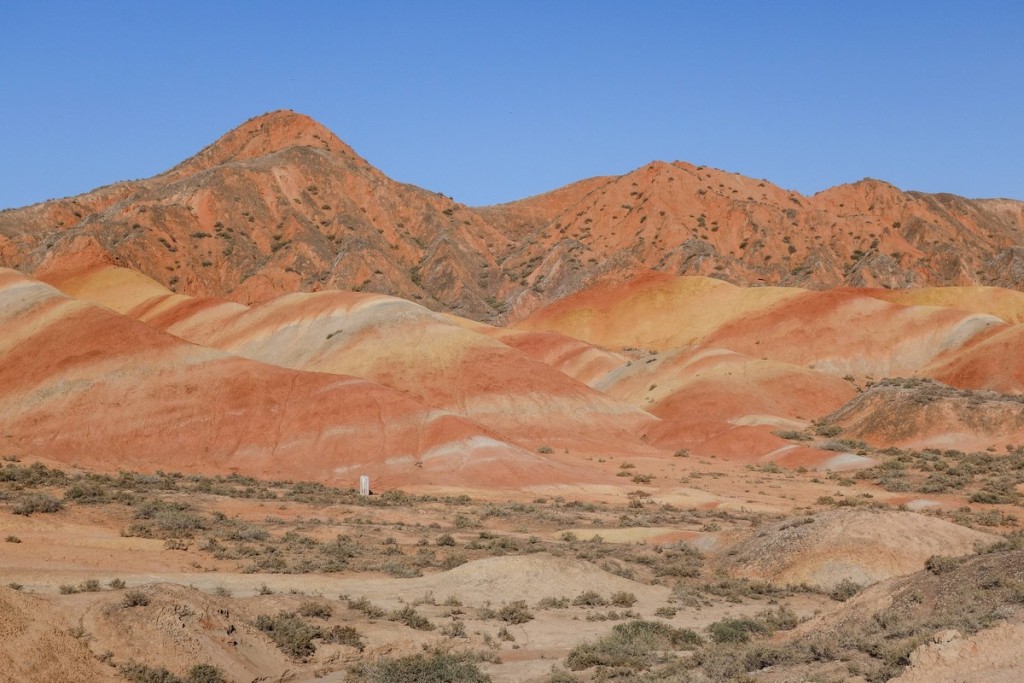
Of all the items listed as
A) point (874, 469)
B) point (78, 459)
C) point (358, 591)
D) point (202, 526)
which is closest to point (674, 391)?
point (874, 469)

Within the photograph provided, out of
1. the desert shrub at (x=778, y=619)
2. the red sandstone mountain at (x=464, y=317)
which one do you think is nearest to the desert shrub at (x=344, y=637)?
the desert shrub at (x=778, y=619)

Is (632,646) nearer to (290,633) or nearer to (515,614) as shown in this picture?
(515,614)

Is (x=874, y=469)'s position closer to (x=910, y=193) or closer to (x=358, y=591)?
(x=358, y=591)

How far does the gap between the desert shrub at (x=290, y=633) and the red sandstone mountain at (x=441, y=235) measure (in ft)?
339

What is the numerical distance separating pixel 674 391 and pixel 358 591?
63660 mm

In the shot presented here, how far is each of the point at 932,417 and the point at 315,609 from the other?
56.4 m

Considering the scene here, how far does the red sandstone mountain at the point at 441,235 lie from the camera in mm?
123875

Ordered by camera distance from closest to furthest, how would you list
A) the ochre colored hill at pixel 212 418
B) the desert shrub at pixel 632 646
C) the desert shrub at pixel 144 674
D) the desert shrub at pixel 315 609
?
the desert shrub at pixel 144 674
the desert shrub at pixel 632 646
the desert shrub at pixel 315 609
the ochre colored hill at pixel 212 418

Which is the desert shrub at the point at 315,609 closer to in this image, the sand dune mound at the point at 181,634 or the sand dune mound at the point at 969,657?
the sand dune mound at the point at 181,634

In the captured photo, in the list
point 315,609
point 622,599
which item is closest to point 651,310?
point 622,599

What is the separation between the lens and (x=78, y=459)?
171 feet

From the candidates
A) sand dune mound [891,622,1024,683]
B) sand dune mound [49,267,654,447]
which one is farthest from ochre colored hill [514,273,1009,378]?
sand dune mound [891,622,1024,683]

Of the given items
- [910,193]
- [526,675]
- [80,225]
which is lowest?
[526,675]

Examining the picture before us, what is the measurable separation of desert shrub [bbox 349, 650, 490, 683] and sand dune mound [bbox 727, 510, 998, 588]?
12239mm
